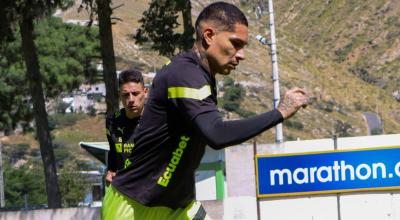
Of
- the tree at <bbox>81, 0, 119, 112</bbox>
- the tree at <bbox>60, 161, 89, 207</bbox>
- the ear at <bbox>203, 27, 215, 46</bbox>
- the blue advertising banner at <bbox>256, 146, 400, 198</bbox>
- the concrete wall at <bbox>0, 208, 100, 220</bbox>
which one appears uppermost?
the tree at <bbox>81, 0, 119, 112</bbox>

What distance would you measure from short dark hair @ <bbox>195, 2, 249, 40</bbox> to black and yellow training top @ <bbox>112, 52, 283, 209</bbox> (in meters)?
0.20

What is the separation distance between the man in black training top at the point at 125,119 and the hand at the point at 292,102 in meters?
3.59

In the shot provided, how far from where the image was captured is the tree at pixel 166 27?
77.3 ft

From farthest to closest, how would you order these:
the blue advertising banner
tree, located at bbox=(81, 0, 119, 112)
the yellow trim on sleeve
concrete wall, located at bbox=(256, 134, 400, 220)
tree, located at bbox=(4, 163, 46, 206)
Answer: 1. tree, located at bbox=(4, 163, 46, 206)
2. tree, located at bbox=(81, 0, 119, 112)
3. concrete wall, located at bbox=(256, 134, 400, 220)
4. the blue advertising banner
5. the yellow trim on sleeve

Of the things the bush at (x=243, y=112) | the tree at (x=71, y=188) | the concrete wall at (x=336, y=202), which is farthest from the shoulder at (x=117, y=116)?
the bush at (x=243, y=112)

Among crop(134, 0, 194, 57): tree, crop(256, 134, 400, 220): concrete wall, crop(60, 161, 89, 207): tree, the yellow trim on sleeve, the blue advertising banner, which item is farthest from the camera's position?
crop(60, 161, 89, 207): tree

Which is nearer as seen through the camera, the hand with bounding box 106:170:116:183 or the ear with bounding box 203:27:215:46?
the ear with bounding box 203:27:215:46

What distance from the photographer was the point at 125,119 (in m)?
8.60

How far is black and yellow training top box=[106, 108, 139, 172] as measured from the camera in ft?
27.8

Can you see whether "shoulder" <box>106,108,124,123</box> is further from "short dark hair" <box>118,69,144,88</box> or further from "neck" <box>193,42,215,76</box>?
"neck" <box>193,42,215,76</box>

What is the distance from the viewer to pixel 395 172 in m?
15.3

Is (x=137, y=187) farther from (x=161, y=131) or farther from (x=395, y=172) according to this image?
(x=395, y=172)

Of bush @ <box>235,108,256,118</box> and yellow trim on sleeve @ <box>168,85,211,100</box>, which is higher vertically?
bush @ <box>235,108,256,118</box>

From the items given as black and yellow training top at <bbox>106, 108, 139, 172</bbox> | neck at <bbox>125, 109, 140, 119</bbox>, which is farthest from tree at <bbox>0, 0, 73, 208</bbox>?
neck at <bbox>125, 109, 140, 119</bbox>
